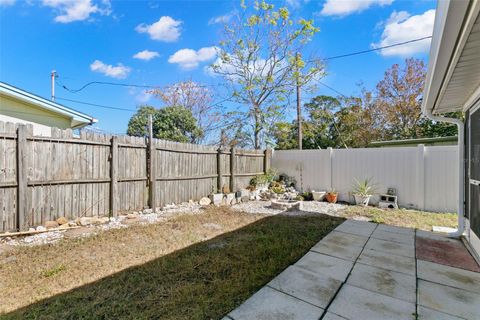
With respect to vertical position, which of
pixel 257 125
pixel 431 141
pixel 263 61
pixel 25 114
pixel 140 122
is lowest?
pixel 431 141

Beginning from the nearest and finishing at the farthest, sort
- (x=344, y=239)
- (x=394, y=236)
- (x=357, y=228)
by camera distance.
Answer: (x=344, y=239) → (x=394, y=236) → (x=357, y=228)

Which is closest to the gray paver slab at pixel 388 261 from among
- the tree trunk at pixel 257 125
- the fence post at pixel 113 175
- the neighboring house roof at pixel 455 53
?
the neighboring house roof at pixel 455 53

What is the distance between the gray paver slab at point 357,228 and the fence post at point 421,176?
2.76 metres

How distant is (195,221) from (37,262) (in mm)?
2520

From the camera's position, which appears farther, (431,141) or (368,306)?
(431,141)

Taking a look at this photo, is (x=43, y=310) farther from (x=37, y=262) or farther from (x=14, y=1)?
(x=14, y=1)

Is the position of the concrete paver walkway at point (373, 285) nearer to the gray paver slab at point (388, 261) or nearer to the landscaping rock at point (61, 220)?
the gray paver slab at point (388, 261)

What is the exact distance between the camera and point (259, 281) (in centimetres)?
233

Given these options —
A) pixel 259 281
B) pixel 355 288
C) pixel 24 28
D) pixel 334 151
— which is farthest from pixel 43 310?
pixel 24 28

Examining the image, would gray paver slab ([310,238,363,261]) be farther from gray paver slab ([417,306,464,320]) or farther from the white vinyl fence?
the white vinyl fence

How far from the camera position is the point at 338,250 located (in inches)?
124

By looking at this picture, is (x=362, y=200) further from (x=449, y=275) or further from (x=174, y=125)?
(x=174, y=125)

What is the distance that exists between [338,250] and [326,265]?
1.88 ft

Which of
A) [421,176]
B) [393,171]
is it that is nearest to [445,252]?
[421,176]
